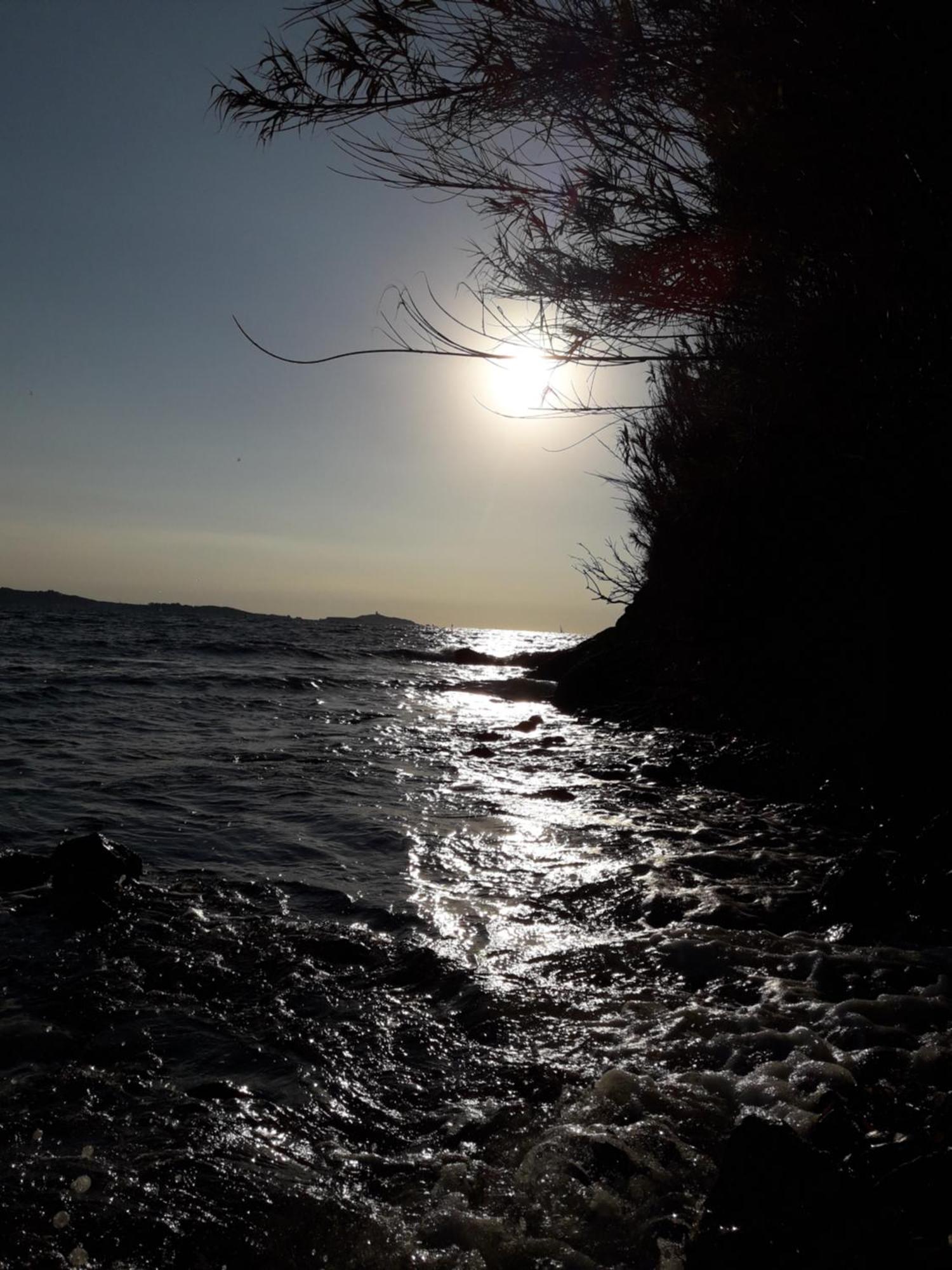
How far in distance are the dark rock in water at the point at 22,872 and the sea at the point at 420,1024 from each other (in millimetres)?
371

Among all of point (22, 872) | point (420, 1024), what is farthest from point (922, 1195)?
point (22, 872)

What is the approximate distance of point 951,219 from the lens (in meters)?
3.79

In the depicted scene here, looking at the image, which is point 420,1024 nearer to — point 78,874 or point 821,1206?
point 821,1206

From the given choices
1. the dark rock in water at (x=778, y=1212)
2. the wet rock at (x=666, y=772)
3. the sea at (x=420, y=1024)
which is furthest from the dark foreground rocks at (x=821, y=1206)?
the wet rock at (x=666, y=772)

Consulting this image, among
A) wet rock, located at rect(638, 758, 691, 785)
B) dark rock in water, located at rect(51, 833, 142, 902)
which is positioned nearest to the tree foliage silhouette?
wet rock, located at rect(638, 758, 691, 785)

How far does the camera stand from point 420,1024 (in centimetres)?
358

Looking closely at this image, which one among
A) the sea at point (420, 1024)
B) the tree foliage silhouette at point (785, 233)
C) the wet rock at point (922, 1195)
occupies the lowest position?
the sea at point (420, 1024)

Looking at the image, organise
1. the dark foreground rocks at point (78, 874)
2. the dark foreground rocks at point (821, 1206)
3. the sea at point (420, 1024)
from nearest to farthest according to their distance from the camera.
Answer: the dark foreground rocks at point (821, 1206), the sea at point (420, 1024), the dark foreground rocks at point (78, 874)

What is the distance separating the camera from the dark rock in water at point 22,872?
500 centimetres

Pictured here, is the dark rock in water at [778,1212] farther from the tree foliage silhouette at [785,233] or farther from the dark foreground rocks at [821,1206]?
the tree foliage silhouette at [785,233]

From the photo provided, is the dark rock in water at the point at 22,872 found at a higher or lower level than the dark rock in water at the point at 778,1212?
lower

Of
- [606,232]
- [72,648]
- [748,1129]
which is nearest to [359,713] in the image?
[606,232]

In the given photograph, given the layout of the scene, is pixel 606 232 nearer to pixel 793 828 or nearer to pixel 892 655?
pixel 892 655

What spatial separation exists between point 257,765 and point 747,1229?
815 cm
